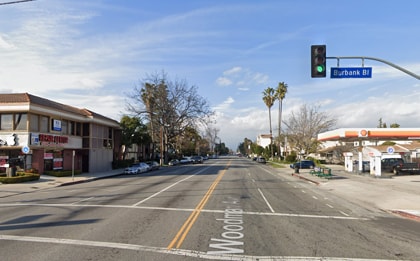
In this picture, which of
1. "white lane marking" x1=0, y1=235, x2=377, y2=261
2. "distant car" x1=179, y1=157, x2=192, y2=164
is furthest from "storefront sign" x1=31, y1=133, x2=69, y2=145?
"distant car" x1=179, y1=157, x2=192, y2=164

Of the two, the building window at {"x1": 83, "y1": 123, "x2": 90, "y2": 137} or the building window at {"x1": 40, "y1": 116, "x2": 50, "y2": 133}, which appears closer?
the building window at {"x1": 40, "y1": 116, "x2": 50, "y2": 133}

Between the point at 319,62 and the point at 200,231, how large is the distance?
9.69 meters

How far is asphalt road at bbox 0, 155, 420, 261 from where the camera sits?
334 inches

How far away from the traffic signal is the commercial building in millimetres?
21083

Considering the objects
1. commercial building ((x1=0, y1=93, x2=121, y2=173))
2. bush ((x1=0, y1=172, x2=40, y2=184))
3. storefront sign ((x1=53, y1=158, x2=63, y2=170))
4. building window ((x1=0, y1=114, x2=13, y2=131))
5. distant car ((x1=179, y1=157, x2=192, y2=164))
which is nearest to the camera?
bush ((x1=0, y1=172, x2=40, y2=184))

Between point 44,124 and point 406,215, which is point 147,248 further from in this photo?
point 44,124

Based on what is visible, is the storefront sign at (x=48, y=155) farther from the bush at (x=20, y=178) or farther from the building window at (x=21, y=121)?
the bush at (x=20, y=178)

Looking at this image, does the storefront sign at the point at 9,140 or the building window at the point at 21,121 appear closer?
the storefront sign at the point at 9,140

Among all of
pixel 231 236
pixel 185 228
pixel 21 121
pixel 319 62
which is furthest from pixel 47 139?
pixel 231 236

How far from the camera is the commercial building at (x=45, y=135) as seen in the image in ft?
109

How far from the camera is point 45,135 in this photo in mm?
35125

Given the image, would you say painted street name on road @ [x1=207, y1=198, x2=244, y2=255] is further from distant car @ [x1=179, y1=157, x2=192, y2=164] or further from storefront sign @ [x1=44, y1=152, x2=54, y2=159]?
distant car @ [x1=179, y1=157, x2=192, y2=164]

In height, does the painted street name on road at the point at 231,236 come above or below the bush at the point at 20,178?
above

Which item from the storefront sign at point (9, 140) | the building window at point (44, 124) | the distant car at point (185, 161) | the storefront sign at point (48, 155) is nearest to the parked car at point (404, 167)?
the storefront sign at point (48, 155)
